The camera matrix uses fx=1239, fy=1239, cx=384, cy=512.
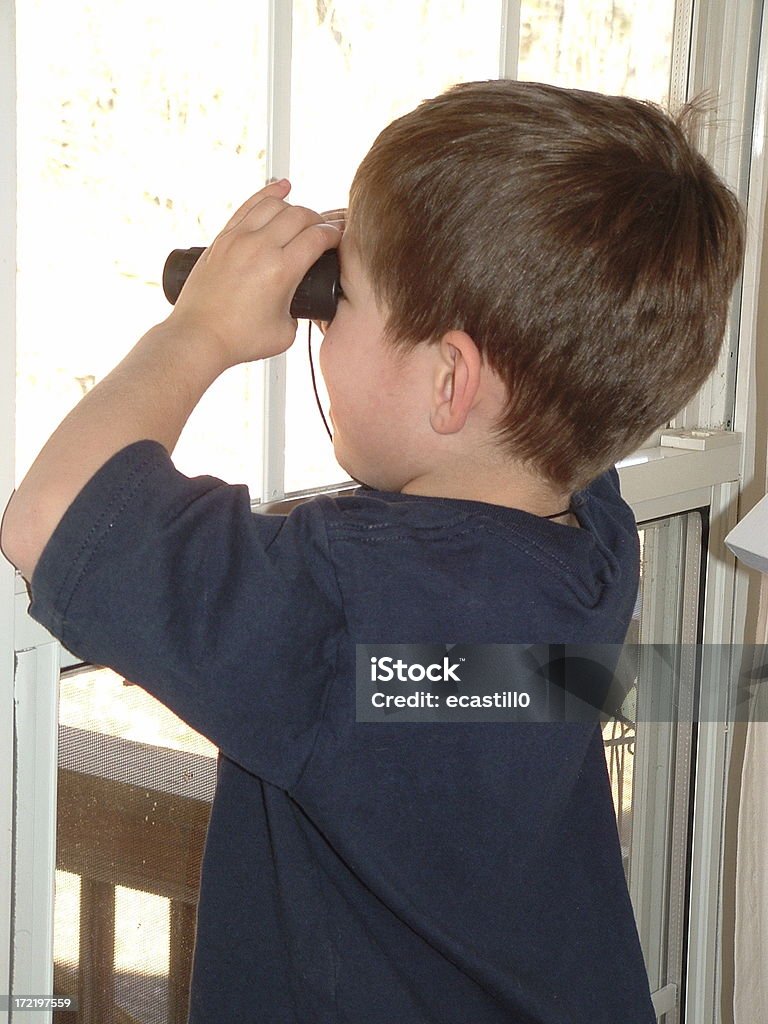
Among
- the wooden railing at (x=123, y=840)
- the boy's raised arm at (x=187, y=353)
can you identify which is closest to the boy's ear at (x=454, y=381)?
the boy's raised arm at (x=187, y=353)

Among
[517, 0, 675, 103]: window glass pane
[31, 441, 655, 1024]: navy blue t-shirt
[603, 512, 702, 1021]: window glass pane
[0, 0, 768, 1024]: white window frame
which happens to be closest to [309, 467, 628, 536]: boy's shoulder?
[31, 441, 655, 1024]: navy blue t-shirt

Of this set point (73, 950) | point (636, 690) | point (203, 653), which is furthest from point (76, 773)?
point (636, 690)

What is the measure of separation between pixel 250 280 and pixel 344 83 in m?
0.41

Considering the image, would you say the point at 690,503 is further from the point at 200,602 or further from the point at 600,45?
the point at 200,602

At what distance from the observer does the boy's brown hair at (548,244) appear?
2.48 feet

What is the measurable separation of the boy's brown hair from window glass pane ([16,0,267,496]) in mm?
201

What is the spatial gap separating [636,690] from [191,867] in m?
0.73

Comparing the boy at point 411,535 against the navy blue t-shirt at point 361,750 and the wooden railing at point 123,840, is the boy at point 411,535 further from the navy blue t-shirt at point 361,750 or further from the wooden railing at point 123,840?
the wooden railing at point 123,840

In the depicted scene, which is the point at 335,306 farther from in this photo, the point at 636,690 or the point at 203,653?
the point at 636,690

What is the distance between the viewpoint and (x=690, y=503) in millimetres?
1589

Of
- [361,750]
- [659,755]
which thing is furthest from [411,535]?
[659,755]

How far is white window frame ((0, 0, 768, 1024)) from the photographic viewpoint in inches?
33.2

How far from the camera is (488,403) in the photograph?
2.62 feet
